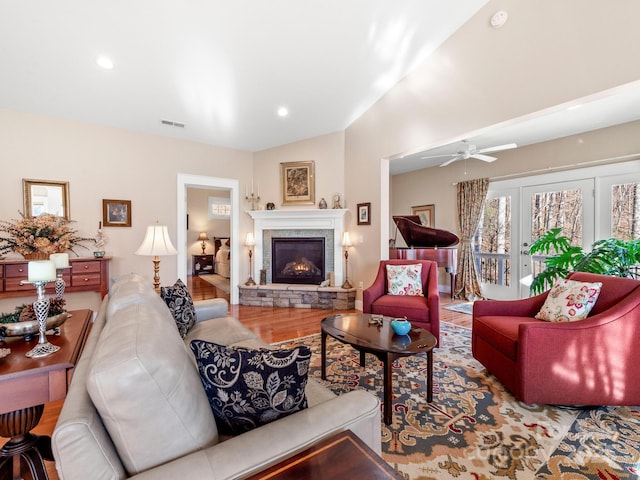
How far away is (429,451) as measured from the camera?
1.68m

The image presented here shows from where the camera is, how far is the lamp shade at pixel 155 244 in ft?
10.6

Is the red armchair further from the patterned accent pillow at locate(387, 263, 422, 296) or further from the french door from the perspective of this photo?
the french door

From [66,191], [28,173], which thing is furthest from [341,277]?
[28,173]

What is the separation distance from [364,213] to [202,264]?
6153mm

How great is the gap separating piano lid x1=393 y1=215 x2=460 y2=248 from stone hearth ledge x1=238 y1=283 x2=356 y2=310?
4.71 ft

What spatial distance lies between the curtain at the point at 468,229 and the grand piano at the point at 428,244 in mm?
717

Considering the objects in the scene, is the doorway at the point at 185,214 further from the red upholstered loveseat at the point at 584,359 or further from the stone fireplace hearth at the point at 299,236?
the red upholstered loveseat at the point at 584,359

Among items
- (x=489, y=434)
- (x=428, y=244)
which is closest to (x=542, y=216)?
(x=428, y=244)

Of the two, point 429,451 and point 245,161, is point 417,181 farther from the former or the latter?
point 429,451

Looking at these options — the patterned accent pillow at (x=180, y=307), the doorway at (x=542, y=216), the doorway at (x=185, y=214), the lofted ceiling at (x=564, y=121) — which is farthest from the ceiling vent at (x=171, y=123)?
the doorway at (x=542, y=216)

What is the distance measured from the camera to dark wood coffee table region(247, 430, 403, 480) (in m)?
0.79

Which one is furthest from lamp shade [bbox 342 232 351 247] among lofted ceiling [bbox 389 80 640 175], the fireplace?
→ lofted ceiling [bbox 389 80 640 175]

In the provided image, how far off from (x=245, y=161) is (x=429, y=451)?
505 centimetres

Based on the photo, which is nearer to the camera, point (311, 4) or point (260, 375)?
point (260, 375)
